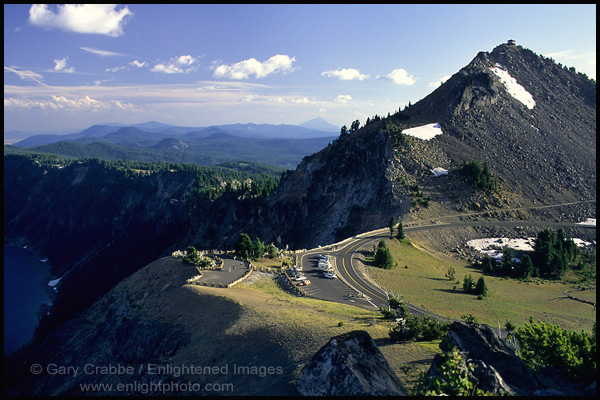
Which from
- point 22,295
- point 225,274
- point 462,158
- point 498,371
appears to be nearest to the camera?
point 498,371

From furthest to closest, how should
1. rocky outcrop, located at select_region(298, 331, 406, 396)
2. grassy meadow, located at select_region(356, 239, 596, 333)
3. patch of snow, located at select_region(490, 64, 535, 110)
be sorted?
patch of snow, located at select_region(490, 64, 535, 110) → grassy meadow, located at select_region(356, 239, 596, 333) → rocky outcrop, located at select_region(298, 331, 406, 396)

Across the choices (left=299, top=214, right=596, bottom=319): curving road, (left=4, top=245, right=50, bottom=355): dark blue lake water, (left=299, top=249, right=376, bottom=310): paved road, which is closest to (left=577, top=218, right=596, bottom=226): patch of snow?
(left=299, top=214, right=596, bottom=319): curving road

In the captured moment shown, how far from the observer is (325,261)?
52.7m

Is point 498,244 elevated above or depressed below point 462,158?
below

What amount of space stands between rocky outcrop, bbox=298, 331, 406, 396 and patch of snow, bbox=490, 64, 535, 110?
138 metres

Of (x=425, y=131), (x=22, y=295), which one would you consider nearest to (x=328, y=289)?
(x=425, y=131)

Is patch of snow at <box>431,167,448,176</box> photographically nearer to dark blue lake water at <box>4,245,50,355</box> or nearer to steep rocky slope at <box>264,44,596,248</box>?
steep rocky slope at <box>264,44,596,248</box>

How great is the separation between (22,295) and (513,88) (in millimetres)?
203218

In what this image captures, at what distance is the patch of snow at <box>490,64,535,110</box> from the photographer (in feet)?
409

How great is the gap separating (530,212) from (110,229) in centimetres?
19817

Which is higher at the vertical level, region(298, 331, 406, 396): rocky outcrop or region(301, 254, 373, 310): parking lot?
region(298, 331, 406, 396): rocky outcrop

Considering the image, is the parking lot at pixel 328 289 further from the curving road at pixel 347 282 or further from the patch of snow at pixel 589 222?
the patch of snow at pixel 589 222

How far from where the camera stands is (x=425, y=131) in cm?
11069

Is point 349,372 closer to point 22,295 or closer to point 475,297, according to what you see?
point 475,297
